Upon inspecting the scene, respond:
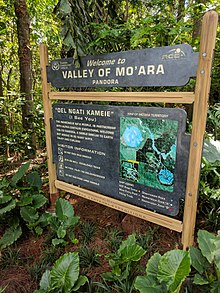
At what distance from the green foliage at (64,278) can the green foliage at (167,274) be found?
0.49 m

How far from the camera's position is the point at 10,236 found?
2.39 meters

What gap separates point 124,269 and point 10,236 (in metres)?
1.31

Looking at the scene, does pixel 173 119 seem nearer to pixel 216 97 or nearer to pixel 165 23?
pixel 165 23

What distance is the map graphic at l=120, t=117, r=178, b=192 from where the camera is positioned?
69.5 inches

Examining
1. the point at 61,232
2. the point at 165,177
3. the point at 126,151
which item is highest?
the point at 126,151

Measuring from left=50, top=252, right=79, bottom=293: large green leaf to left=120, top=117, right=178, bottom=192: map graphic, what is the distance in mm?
831

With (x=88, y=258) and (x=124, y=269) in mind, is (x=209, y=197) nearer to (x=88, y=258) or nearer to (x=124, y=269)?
(x=124, y=269)

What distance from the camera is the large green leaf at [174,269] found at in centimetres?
131

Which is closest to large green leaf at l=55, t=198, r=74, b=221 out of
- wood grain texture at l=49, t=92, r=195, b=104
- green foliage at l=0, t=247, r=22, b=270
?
green foliage at l=0, t=247, r=22, b=270

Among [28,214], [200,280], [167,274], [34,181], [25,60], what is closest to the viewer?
[167,274]

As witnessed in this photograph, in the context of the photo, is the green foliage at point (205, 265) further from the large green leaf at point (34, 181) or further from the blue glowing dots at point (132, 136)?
the large green leaf at point (34, 181)

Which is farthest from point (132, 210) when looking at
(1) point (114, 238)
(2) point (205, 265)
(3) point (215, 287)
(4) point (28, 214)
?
(4) point (28, 214)

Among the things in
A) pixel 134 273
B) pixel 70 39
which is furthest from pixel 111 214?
pixel 70 39

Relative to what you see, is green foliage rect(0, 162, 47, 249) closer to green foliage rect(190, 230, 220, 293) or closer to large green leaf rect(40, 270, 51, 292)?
large green leaf rect(40, 270, 51, 292)
